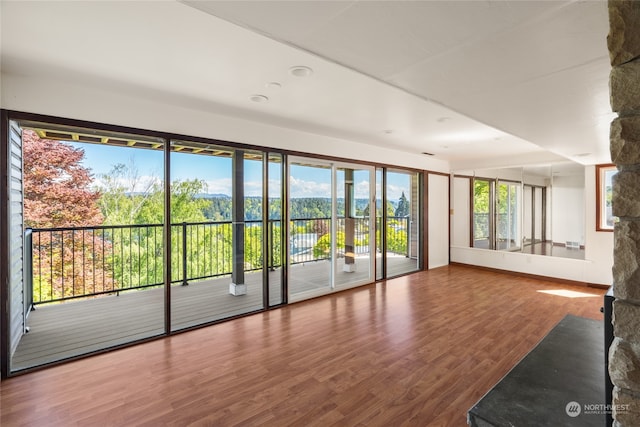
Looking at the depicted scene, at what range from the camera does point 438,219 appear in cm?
674

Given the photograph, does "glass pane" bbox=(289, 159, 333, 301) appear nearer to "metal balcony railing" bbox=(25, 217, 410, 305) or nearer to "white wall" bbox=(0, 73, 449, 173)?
"metal balcony railing" bbox=(25, 217, 410, 305)

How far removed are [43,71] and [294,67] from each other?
192 centimetres

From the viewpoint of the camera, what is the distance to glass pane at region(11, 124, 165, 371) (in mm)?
3443

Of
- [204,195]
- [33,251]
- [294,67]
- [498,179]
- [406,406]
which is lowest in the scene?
[406,406]

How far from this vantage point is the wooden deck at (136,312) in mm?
2955

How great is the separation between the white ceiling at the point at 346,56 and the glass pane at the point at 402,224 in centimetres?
249

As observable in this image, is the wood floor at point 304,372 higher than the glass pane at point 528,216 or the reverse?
the reverse

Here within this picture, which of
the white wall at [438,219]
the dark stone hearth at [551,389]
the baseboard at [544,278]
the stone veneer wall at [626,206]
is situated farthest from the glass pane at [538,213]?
the stone veneer wall at [626,206]

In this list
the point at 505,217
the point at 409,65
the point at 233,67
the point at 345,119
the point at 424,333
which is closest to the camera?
the point at 409,65

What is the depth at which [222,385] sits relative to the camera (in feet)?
7.59

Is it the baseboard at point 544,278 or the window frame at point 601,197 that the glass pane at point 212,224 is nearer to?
the baseboard at point 544,278

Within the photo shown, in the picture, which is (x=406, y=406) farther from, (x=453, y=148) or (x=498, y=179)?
(x=498, y=179)

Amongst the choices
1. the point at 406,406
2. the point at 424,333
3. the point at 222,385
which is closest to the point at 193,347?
the point at 222,385
